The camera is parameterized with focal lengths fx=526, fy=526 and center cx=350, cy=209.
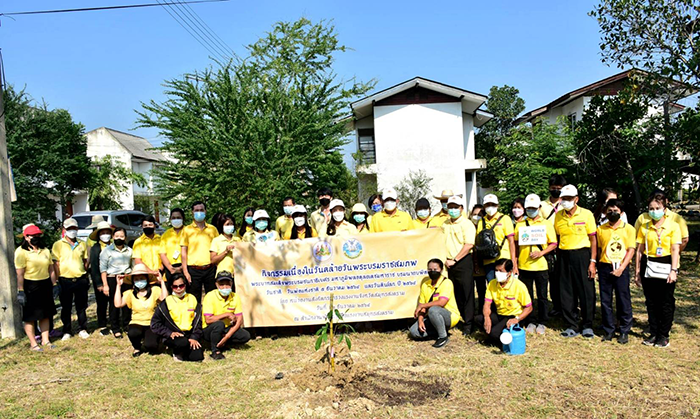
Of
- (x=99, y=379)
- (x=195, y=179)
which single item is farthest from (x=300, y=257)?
(x=195, y=179)

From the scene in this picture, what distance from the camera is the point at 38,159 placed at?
72.9 ft

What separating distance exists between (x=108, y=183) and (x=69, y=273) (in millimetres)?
→ 25603

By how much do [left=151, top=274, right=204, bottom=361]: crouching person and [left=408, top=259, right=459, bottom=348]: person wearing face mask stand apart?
2563mm

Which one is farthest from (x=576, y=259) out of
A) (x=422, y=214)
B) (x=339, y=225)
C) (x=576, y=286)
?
(x=339, y=225)

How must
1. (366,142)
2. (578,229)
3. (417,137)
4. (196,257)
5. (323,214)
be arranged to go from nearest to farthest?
1. (578,229)
2. (196,257)
3. (323,214)
4. (417,137)
5. (366,142)

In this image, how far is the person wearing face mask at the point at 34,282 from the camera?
6711 millimetres

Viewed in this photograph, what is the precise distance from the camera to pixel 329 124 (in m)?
12.9

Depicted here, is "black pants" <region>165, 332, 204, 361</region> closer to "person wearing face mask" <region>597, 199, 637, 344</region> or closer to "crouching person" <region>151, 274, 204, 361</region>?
"crouching person" <region>151, 274, 204, 361</region>

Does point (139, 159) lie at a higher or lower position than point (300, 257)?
higher

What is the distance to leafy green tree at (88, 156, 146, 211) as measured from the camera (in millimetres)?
29719

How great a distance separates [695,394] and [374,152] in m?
18.9

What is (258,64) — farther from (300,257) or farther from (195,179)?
(300,257)

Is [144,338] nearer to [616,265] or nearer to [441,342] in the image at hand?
[441,342]

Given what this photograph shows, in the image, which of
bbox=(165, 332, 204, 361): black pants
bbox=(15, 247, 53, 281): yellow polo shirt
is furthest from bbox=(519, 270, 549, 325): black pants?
bbox=(15, 247, 53, 281): yellow polo shirt
